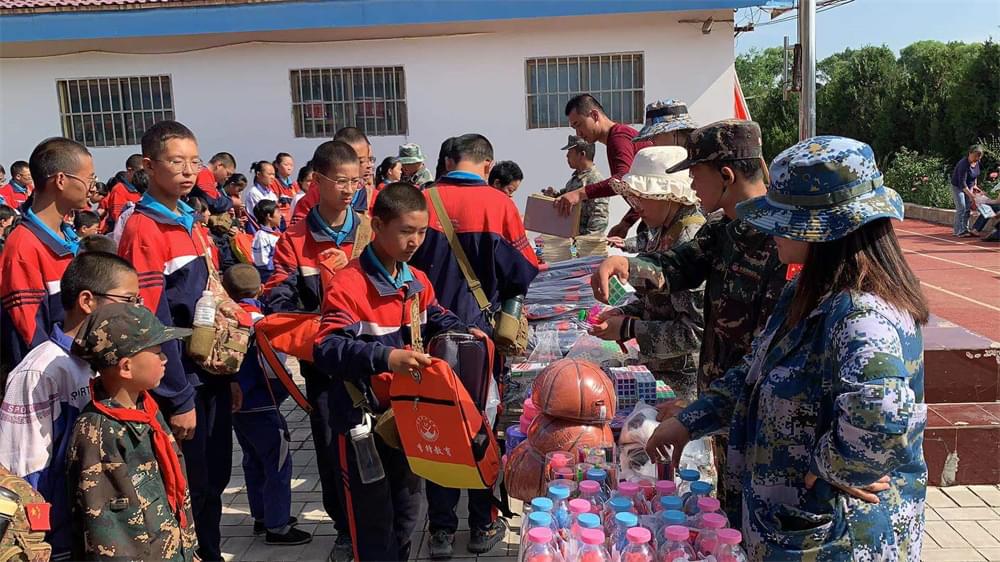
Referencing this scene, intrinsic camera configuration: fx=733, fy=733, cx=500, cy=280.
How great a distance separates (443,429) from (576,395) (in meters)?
0.53

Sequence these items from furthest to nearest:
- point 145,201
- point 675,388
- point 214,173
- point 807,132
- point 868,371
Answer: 1. point 214,173
2. point 807,132
3. point 675,388
4. point 145,201
5. point 868,371

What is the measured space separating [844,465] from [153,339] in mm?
2085

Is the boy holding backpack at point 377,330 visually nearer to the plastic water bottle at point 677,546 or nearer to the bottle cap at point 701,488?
the bottle cap at point 701,488

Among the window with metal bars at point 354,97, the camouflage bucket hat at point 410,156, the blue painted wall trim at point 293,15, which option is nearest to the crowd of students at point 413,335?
the camouflage bucket hat at point 410,156

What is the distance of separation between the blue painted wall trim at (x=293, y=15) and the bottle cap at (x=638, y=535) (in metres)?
11.1

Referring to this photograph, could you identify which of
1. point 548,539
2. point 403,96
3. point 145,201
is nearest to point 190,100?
point 403,96

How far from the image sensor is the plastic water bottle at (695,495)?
218 centimetres

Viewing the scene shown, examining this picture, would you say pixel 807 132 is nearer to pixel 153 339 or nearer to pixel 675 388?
pixel 675 388

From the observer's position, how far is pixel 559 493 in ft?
7.25

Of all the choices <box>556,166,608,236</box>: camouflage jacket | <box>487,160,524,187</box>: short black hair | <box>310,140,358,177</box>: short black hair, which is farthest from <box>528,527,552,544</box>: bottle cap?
<box>487,160,524,187</box>: short black hair

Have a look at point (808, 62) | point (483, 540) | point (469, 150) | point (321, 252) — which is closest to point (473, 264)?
point (469, 150)

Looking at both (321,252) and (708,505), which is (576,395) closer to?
(708,505)

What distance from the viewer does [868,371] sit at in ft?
5.25

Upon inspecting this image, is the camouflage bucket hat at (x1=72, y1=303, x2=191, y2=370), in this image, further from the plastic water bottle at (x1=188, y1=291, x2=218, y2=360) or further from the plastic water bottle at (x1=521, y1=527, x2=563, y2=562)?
the plastic water bottle at (x1=521, y1=527, x2=563, y2=562)
